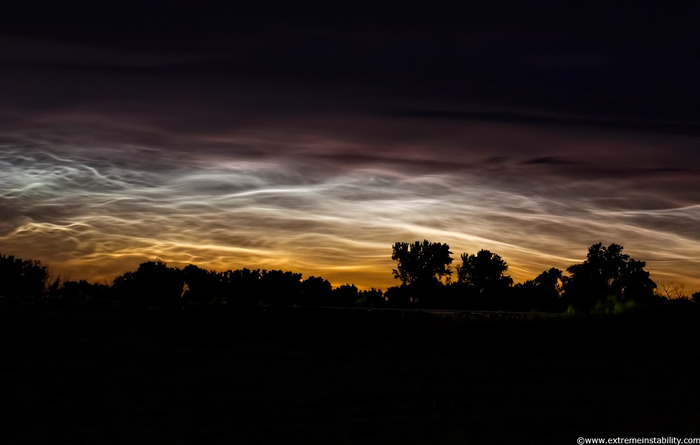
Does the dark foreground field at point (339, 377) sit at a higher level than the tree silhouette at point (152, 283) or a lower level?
lower

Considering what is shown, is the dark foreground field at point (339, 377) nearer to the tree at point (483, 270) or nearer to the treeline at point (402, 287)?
the treeline at point (402, 287)

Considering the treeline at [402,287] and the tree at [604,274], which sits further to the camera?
the tree at [604,274]

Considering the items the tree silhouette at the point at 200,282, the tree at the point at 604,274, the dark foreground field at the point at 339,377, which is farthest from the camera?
the tree at the point at 604,274

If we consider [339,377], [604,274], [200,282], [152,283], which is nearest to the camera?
[339,377]

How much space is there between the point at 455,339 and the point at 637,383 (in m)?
6.99

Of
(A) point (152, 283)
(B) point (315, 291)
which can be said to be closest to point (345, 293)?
(B) point (315, 291)

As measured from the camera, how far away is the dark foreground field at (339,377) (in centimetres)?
1310

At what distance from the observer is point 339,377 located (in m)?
19.5

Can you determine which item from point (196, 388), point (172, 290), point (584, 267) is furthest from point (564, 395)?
point (584, 267)

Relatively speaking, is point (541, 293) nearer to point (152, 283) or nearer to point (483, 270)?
point (483, 270)

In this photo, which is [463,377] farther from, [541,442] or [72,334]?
[72,334]

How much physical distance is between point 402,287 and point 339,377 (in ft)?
151

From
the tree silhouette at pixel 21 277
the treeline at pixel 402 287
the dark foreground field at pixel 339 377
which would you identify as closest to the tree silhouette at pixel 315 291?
the treeline at pixel 402 287

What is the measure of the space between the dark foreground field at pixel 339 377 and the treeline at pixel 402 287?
22.2 ft
